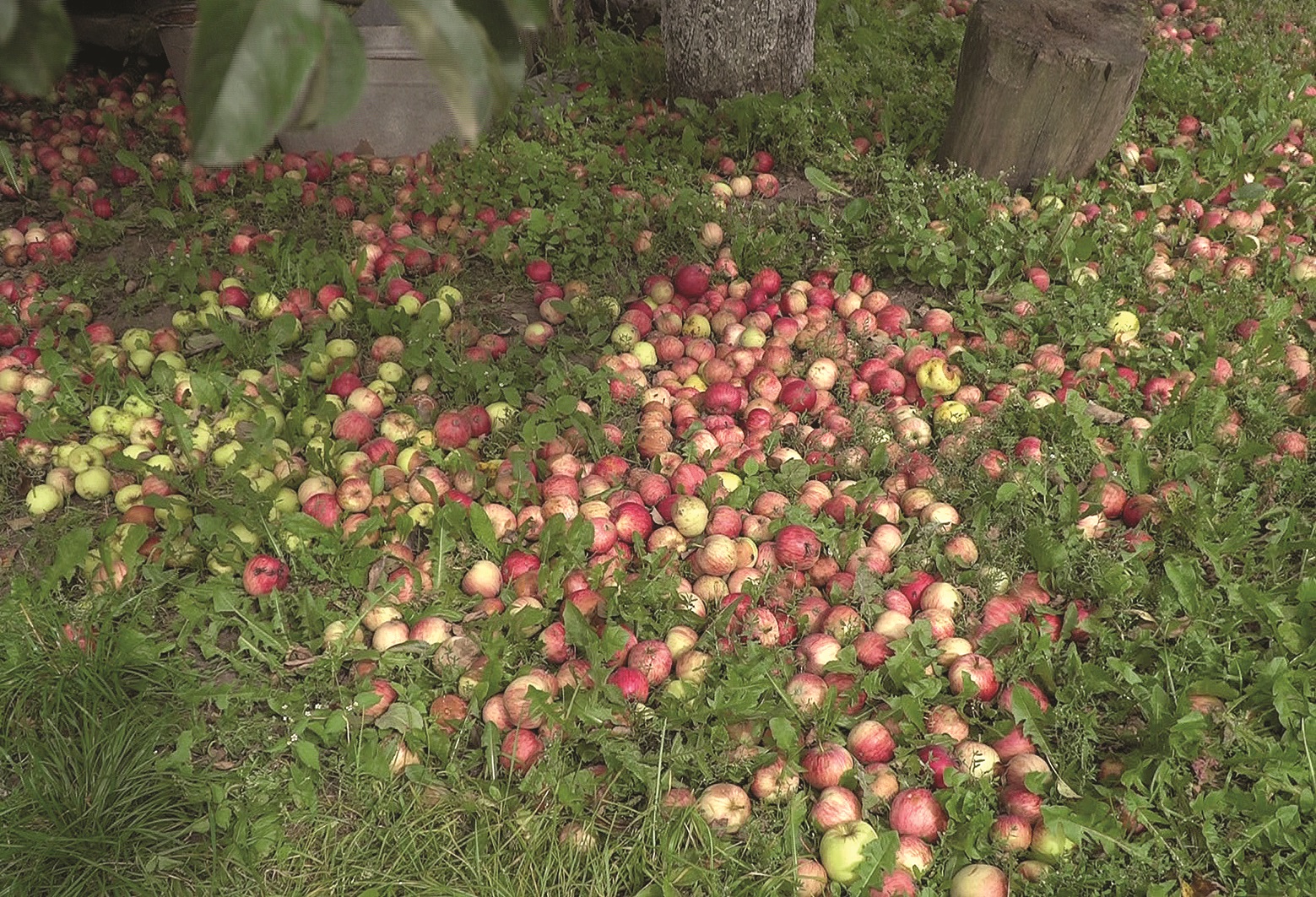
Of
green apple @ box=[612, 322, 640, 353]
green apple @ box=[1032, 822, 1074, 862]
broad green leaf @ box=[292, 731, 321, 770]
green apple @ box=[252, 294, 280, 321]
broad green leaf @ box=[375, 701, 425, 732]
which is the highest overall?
green apple @ box=[1032, 822, 1074, 862]

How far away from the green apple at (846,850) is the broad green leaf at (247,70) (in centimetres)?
202

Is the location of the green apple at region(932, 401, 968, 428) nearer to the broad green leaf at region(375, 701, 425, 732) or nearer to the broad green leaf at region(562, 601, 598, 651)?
the broad green leaf at region(562, 601, 598, 651)

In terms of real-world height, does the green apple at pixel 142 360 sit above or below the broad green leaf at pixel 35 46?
below

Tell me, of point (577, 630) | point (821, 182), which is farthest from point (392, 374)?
point (821, 182)

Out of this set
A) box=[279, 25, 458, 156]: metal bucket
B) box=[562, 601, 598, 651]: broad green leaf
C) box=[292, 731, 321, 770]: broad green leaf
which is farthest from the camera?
box=[279, 25, 458, 156]: metal bucket

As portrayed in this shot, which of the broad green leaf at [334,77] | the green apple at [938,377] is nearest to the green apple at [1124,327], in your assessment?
the green apple at [938,377]

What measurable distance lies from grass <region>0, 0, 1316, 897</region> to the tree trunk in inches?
26.8

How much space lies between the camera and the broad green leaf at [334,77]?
0.77 m

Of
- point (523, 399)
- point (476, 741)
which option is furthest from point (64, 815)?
point (523, 399)

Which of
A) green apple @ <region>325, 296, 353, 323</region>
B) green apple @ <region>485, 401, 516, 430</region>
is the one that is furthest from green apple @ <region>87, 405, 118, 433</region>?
green apple @ <region>485, 401, 516, 430</region>

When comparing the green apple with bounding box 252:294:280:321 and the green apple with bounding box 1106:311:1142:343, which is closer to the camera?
the green apple with bounding box 1106:311:1142:343

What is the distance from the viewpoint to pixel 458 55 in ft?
2.49

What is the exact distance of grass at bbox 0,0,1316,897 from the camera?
7.52ft

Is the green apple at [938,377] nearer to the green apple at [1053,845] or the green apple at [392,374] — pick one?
the green apple at [1053,845]
